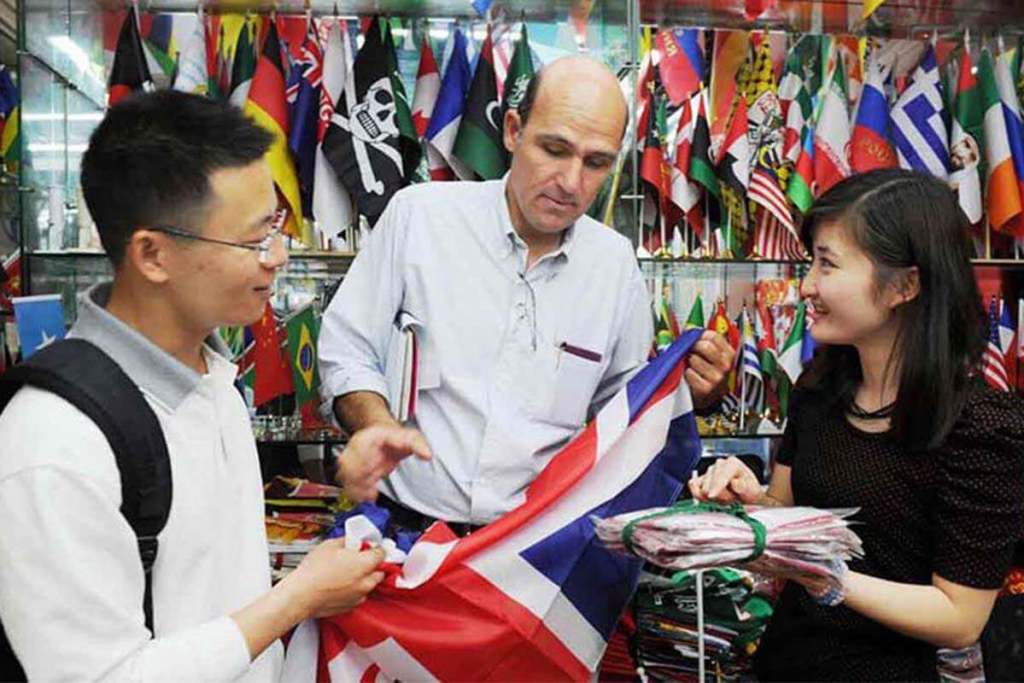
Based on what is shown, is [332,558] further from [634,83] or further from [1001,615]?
[634,83]

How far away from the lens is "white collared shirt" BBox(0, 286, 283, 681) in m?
1.11

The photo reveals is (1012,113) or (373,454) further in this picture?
(1012,113)

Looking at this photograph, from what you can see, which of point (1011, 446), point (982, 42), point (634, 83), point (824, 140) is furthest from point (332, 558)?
point (982, 42)

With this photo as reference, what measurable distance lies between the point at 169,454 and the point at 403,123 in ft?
7.85

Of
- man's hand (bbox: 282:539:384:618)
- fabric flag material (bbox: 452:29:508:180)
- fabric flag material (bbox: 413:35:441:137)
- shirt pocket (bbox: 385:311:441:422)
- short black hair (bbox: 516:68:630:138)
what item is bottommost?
man's hand (bbox: 282:539:384:618)

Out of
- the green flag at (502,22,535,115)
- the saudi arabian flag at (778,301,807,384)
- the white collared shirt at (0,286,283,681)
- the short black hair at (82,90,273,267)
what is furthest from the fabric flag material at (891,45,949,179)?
the white collared shirt at (0,286,283,681)

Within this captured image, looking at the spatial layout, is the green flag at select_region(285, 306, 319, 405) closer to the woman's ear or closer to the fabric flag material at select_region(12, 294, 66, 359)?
the fabric flag material at select_region(12, 294, 66, 359)

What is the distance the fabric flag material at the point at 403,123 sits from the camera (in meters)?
3.45

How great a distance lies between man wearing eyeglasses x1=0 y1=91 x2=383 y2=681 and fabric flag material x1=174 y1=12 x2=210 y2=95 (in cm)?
231

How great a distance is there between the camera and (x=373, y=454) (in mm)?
1678

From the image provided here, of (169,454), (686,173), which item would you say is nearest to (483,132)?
(686,173)

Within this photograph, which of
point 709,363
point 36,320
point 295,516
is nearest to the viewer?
point 709,363

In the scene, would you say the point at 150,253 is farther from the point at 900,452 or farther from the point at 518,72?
the point at 518,72

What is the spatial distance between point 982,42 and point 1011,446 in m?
3.01
